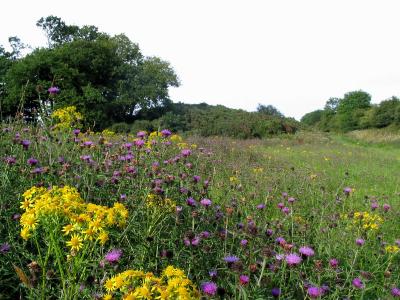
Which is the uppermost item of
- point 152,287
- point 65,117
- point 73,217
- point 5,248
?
point 65,117

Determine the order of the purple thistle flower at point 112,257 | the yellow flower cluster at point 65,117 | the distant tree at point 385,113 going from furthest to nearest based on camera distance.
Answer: the distant tree at point 385,113 → the yellow flower cluster at point 65,117 → the purple thistle flower at point 112,257

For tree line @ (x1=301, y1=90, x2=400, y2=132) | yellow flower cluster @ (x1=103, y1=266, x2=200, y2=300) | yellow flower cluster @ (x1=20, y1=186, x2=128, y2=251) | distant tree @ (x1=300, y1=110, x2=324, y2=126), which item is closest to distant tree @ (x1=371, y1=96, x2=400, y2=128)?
tree line @ (x1=301, y1=90, x2=400, y2=132)

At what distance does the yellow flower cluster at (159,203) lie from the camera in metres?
2.69

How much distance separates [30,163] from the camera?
328cm

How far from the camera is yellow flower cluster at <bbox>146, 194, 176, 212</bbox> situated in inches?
106

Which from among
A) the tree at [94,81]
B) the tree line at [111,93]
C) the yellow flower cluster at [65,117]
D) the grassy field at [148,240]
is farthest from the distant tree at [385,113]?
the yellow flower cluster at [65,117]

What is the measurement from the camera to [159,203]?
8.98 ft

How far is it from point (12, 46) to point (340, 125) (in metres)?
25.8

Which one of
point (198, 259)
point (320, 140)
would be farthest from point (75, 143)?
point (320, 140)

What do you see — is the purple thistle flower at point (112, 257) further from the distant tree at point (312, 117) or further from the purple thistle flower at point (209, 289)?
the distant tree at point (312, 117)

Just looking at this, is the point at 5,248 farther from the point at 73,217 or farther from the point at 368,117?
the point at 368,117

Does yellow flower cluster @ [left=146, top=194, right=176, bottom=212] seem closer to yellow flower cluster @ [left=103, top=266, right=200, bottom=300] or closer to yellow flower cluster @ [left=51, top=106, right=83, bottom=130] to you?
yellow flower cluster @ [left=103, top=266, right=200, bottom=300]

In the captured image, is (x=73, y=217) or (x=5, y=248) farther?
(x=5, y=248)

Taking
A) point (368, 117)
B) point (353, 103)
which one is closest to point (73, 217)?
point (368, 117)
